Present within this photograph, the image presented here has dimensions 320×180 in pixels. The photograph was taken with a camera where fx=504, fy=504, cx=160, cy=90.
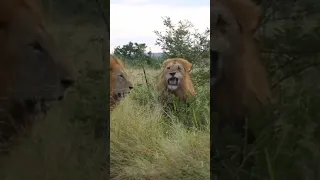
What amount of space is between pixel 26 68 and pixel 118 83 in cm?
137

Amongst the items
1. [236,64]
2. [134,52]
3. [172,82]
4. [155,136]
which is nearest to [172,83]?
[172,82]

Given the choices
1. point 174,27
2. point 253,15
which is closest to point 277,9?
point 253,15

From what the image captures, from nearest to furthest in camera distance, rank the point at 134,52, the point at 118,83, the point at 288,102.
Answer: the point at 288,102
the point at 118,83
the point at 134,52

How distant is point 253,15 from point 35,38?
0.61 meters

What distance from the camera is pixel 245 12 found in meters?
→ 1.38

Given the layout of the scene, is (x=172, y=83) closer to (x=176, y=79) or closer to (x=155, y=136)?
(x=176, y=79)

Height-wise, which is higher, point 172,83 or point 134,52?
point 134,52

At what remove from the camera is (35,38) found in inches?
55.4

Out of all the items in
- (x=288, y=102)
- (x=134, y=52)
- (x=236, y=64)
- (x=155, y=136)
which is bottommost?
(x=155, y=136)

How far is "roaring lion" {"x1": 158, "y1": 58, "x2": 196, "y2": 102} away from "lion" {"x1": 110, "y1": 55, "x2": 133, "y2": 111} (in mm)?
228

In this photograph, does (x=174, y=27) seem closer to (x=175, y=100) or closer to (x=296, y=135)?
(x=175, y=100)

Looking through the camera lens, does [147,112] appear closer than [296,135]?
No

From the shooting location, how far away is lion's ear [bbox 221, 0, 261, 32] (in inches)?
54.1

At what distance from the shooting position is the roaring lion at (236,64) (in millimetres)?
1384
